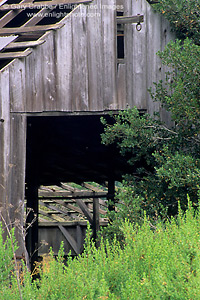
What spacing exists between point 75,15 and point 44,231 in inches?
512

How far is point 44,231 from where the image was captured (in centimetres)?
2055

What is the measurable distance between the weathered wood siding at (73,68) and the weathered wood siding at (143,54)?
468 millimetres

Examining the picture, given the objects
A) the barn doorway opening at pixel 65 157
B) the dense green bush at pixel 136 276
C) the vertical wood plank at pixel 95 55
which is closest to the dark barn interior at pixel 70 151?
the barn doorway opening at pixel 65 157

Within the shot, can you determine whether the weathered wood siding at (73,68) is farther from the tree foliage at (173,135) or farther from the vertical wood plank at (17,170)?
the tree foliage at (173,135)

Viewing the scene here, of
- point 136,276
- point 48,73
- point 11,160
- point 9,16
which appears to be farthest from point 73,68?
point 136,276

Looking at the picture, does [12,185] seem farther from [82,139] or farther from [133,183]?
[82,139]

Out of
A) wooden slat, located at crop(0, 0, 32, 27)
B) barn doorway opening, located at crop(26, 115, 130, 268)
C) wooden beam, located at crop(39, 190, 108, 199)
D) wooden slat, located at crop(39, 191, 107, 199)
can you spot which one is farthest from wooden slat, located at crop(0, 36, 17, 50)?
wooden slat, located at crop(39, 191, 107, 199)

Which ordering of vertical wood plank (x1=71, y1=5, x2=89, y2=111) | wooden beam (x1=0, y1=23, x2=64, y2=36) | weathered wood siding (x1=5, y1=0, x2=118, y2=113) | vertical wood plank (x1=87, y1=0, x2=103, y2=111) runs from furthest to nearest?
vertical wood plank (x1=87, y1=0, x2=103, y2=111), vertical wood plank (x1=71, y1=5, x2=89, y2=111), wooden beam (x1=0, y1=23, x2=64, y2=36), weathered wood siding (x1=5, y1=0, x2=118, y2=113)

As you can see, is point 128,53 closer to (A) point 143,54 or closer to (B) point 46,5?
(A) point 143,54

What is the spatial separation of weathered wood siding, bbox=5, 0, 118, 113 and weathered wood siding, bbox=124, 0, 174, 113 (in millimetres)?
468

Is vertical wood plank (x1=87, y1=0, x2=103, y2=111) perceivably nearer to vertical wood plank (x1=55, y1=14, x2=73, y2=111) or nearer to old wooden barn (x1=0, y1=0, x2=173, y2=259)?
old wooden barn (x1=0, y1=0, x2=173, y2=259)

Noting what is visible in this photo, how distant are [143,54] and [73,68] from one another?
177 cm

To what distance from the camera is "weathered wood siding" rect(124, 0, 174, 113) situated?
32.6 feet

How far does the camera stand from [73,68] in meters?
9.10
